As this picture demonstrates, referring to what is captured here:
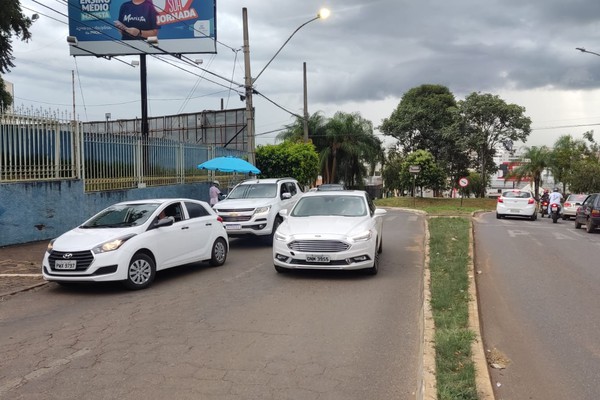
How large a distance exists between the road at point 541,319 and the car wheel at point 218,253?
16.3 ft

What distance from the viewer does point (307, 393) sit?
423cm

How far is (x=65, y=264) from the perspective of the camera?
25.7 ft

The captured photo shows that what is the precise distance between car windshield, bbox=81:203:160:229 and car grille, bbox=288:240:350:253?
2.70m

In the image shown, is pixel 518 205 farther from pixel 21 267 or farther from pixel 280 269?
pixel 21 267

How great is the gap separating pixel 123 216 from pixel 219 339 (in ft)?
14.0

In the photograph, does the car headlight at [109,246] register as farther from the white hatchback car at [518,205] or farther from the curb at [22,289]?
the white hatchback car at [518,205]

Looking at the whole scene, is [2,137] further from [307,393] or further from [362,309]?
[307,393]

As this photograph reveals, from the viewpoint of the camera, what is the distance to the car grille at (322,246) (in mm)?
8578

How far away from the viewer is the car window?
9850 mm

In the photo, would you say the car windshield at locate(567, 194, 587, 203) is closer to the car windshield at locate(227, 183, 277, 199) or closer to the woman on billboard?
the car windshield at locate(227, 183, 277, 199)

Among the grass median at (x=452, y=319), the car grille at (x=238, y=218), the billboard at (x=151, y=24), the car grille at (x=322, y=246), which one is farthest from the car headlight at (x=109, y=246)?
the billboard at (x=151, y=24)

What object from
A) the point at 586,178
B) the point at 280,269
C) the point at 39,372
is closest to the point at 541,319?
the point at 280,269

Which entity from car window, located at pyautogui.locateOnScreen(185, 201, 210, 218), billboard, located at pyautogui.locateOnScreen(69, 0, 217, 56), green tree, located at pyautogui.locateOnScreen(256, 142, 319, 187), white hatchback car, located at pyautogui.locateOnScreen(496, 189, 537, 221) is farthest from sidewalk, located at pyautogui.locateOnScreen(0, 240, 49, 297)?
white hatchback car, located at pyautogui.locateOnScreen(496, 189, 537, 221)

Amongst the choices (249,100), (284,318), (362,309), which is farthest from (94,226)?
(249,100)
